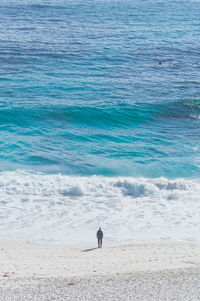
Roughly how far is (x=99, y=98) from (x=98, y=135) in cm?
761

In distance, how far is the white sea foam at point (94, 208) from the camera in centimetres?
2348

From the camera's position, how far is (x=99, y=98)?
4391cm

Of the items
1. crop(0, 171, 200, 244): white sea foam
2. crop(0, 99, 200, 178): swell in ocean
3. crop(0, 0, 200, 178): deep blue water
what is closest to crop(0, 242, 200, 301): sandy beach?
crop(0, 171, 200, 244): white sea foam

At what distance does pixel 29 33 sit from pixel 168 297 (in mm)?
59949

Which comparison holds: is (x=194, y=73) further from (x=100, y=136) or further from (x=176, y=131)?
(x=100, y=136)

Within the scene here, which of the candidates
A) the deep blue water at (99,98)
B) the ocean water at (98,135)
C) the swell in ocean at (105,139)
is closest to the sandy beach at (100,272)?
the ocean water at (98,135)

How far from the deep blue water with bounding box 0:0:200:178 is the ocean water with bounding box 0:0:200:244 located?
0.11 meters

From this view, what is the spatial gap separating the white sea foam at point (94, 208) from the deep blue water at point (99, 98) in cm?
201

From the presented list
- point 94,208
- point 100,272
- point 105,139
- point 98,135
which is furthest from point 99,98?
point 100,272

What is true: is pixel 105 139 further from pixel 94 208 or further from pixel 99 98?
pixel 94 208

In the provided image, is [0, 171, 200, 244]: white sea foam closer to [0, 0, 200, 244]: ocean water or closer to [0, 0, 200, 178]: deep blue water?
[0, 0, 200, 244]: ocean water

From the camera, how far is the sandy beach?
52.8ft

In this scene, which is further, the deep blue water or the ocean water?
the deep blue water

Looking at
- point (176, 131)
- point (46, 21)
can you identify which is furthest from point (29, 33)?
point (176, 131)
